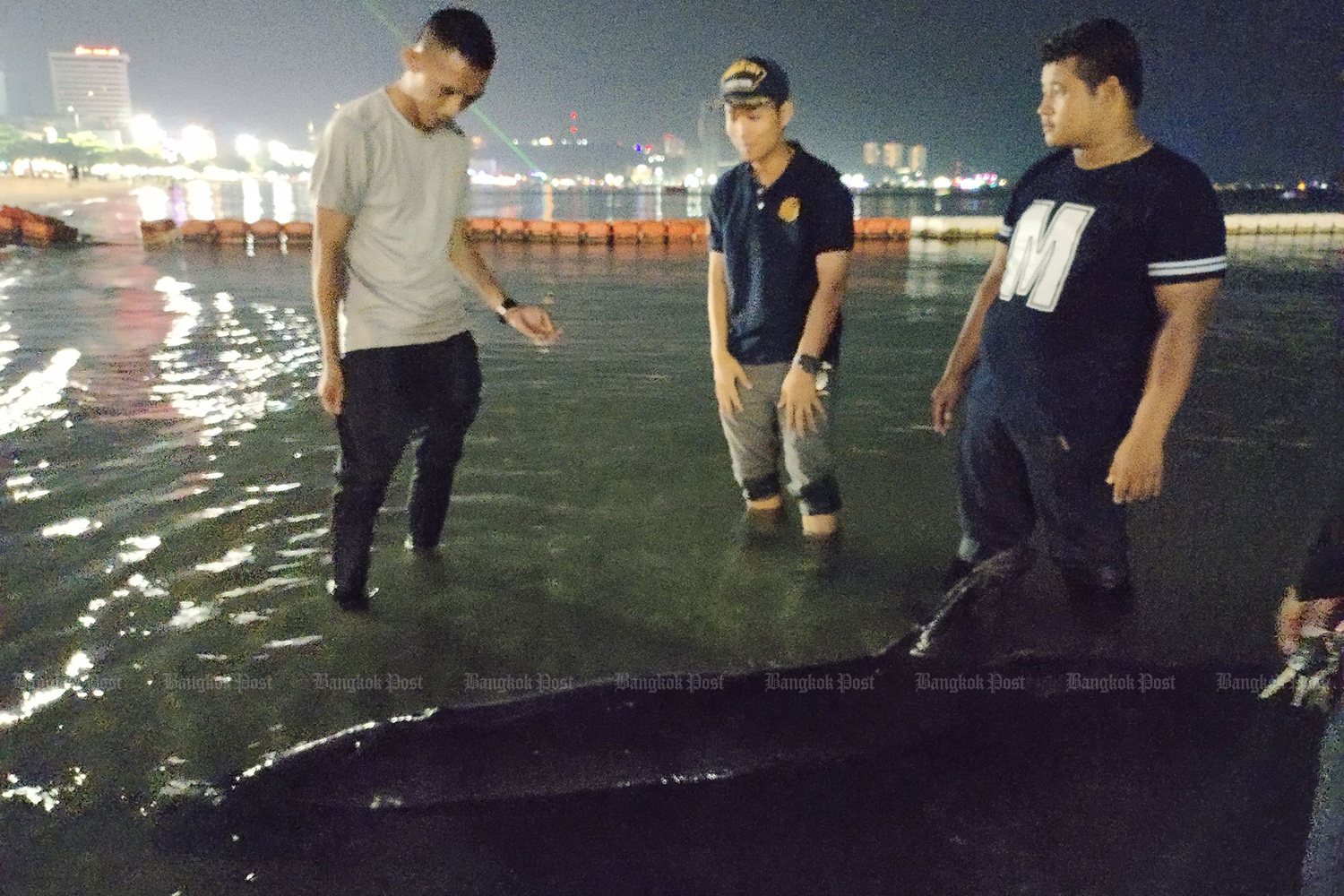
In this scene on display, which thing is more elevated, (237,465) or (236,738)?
(237,465)

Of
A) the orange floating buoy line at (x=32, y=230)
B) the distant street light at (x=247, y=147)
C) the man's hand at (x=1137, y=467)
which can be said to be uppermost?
the distant street light at (x=247, y=147)

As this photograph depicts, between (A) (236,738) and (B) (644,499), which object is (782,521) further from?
(A) (236,738)

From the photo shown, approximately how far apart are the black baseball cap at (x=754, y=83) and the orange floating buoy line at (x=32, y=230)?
2107 cm

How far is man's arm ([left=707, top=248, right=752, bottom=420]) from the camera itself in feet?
13.0

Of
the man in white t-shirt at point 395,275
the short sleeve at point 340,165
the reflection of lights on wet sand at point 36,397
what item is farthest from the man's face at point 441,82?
the reflection of lights on wet sand at point 36,397

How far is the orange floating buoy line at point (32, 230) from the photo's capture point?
19125 millimetres

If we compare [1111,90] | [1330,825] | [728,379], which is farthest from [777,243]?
[1330,825]

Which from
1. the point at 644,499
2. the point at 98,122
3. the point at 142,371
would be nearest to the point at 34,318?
the point at 142,371

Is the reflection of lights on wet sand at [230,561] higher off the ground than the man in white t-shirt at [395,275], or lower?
lower

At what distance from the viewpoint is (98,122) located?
627 ft

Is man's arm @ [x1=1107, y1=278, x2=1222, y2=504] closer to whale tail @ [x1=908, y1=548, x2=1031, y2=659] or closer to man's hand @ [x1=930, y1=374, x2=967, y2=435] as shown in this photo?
whale tail @ [x1=908, y1=548, x2=1031, y2=659]

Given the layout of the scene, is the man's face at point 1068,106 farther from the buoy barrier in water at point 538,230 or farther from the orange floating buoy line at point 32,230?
the orange floating buoy line at point 32,230

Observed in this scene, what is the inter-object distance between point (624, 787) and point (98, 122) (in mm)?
237549

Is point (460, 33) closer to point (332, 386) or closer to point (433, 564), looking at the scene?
point (332, 386)
